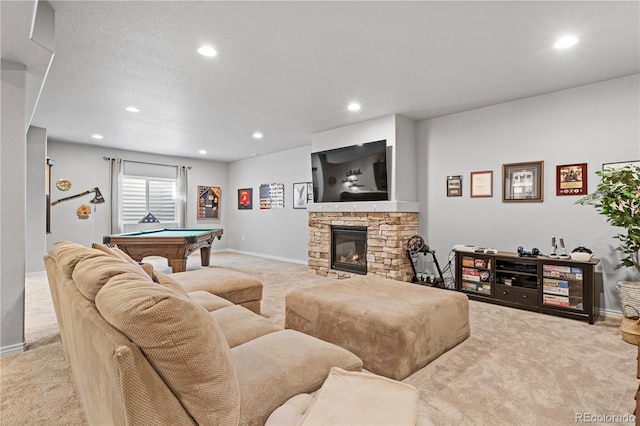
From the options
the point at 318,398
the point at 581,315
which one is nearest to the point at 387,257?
the point at 581,315

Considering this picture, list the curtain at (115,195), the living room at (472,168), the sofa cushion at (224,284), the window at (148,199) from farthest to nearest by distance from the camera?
the window at (148,199) → the curtain at (115,195) → the living room at (472,168) → the sofa cushion at (224,284)

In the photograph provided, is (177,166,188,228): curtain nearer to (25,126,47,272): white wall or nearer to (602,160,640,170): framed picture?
(25,126,47,272): white wall

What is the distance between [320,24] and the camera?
99.0 inches

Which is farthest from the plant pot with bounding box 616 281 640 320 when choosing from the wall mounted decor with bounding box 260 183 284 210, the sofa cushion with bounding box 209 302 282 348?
the wall mounted decor with bounding box 260 183 284 210

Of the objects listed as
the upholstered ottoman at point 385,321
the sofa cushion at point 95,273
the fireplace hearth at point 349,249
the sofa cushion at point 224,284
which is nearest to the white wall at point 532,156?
the fireplace hearth at point 349,249

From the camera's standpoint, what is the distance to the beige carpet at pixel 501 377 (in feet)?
5.71

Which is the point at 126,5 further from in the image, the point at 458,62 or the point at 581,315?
the point at 581,315

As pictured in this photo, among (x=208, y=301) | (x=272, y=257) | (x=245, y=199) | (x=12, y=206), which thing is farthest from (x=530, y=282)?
(x=245, y=199)

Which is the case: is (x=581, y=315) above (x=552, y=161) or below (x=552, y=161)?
below

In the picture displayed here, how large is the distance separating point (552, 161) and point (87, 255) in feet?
15.4

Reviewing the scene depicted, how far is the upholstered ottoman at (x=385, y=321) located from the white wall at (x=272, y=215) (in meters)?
4.32

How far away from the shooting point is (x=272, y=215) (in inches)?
309

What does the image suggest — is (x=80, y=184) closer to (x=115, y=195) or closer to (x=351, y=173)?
(x=115, y=195)

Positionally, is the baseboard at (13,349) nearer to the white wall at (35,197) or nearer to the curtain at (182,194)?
the white wall at (35,197)
